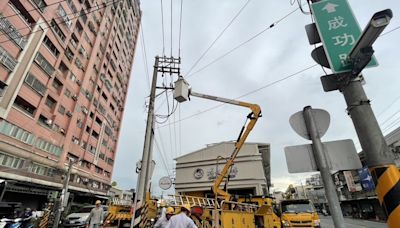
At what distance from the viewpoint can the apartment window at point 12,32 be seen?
16.7m

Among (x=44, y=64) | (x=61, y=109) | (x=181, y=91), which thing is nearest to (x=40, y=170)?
(x=61, y=109)

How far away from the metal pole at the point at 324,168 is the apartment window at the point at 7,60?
911 inches

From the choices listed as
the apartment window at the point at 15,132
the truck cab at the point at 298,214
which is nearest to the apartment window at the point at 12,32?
the apartment window at the point at 15,132

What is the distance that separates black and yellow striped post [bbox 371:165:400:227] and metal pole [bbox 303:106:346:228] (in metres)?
0.39

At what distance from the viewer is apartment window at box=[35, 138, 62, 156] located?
21.1 m

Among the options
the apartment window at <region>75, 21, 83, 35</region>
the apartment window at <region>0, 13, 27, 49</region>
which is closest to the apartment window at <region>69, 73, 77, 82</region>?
the apartment window at <region>75, 21, 83, 35</region>

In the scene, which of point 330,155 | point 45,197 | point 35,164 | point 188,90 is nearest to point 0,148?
point 35,164

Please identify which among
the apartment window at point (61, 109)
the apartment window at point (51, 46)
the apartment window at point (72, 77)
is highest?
the apartment window at point (51, 46)

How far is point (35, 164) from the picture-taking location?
20.5 metres

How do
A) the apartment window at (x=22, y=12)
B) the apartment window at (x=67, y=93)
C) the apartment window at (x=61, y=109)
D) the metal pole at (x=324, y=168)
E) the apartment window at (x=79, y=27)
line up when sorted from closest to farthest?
the metal pole at (x=324, y=168)
the apartment window at (x=22, y=12)
the apartment window at (x=61, y=109)
the apartment window at (x=67, y=93)
the apartment window at (x=79, y=27)

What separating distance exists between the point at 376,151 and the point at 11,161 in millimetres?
24598

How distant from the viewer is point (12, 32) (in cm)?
1767

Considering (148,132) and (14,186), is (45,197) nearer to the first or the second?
(14,186)

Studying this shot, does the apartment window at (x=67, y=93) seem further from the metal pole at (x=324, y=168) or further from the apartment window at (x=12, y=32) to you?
the metal pole at (x=324, y=168)
